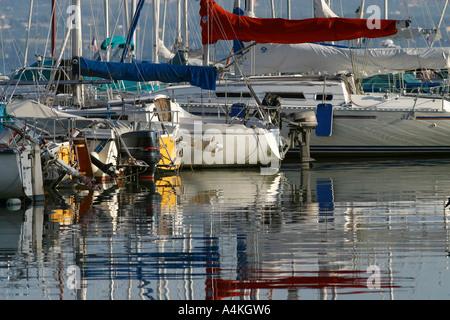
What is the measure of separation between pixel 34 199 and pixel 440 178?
956 cm

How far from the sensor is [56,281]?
8.05 m

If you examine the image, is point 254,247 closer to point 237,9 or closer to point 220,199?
point 220,199

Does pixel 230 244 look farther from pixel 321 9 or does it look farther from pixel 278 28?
pixel 321 9

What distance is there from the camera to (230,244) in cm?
1010

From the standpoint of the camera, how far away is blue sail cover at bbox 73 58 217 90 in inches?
791

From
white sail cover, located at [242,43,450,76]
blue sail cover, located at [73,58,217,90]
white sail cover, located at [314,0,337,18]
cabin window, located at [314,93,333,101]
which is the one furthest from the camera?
white sail cover, located at [314,0,337,18]

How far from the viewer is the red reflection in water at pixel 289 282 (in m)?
7.61

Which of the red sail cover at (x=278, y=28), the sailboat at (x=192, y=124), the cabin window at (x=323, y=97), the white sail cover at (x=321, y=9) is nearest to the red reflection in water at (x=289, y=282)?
the sailboat at (x=192, y=124)

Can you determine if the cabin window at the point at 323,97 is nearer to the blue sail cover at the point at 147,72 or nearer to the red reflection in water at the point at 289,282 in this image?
the blue sail cover at the point at 147,72

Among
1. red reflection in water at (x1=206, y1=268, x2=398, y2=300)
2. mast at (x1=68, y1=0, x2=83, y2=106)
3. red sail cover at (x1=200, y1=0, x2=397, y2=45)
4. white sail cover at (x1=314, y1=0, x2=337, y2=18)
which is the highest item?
white sail cover at (x1=314, y1=0, x2=337, y2=18)

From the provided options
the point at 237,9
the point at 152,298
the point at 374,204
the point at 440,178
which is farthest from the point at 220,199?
the point at 237,9

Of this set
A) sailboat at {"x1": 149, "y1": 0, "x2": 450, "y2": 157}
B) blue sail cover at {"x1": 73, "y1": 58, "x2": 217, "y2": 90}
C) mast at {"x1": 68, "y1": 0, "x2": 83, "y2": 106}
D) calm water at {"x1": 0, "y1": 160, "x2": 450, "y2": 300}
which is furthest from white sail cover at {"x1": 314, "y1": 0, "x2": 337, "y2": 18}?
calm water at {"x1": 0, "y1": 160, "x2": 450, "y2": 300}

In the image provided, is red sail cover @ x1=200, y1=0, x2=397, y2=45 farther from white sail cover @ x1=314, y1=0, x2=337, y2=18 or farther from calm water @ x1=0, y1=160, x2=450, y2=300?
calm water @ x1=0, y1=160, x2=450, y2=300

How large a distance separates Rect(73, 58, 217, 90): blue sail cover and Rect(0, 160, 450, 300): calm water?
13.0 feet
